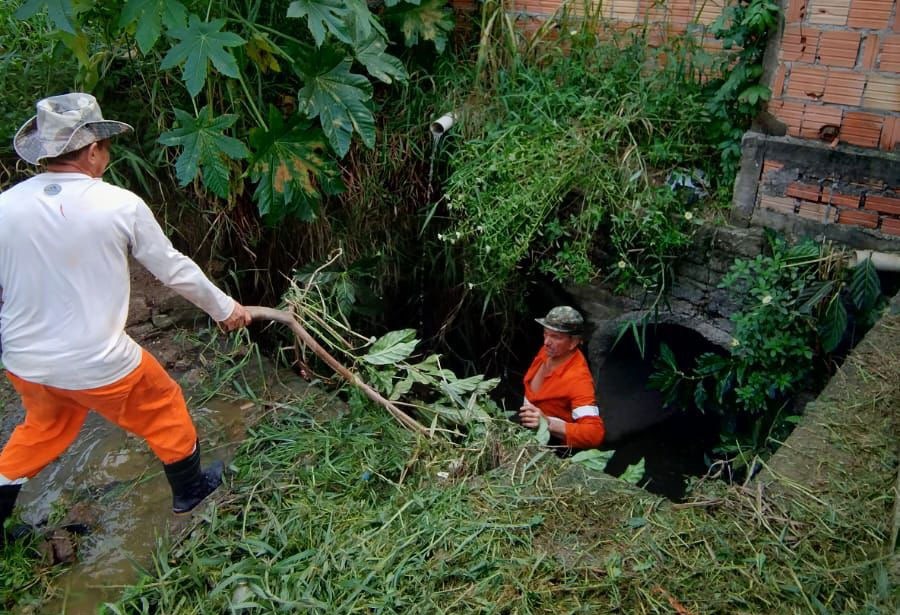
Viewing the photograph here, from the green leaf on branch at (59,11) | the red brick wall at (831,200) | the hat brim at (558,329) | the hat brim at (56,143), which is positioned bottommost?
the hat brim at (558,329)

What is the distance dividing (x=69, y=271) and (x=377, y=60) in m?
2.11

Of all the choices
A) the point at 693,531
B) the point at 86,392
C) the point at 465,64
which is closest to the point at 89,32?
the point at 465,64

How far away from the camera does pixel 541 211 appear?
4117 mm

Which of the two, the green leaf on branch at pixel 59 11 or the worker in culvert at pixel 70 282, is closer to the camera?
the worker in culvert at pixel 70 282

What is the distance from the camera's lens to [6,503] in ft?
9.41

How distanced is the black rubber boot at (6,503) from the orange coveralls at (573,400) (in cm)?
254

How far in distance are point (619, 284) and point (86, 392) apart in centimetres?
271

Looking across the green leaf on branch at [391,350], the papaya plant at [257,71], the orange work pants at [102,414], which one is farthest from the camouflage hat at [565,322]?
the orange work pants at [102,414]

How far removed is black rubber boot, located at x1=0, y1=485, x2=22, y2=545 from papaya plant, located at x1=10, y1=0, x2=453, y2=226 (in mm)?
1512

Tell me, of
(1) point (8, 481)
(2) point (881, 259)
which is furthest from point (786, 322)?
(1) point (8, 481)

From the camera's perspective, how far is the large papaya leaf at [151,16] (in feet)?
10.6

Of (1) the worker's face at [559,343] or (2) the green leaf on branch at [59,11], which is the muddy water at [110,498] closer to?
(1) the worker's face at [559,343]

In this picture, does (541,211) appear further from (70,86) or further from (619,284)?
(70,86)

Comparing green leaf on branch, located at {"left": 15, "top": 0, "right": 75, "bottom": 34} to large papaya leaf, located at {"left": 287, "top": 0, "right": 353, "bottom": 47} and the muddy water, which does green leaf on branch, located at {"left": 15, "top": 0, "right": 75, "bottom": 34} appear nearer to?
large papaya leaf, located at {"left": 287, "top": 0, "right": 353, "bottom": 47}
